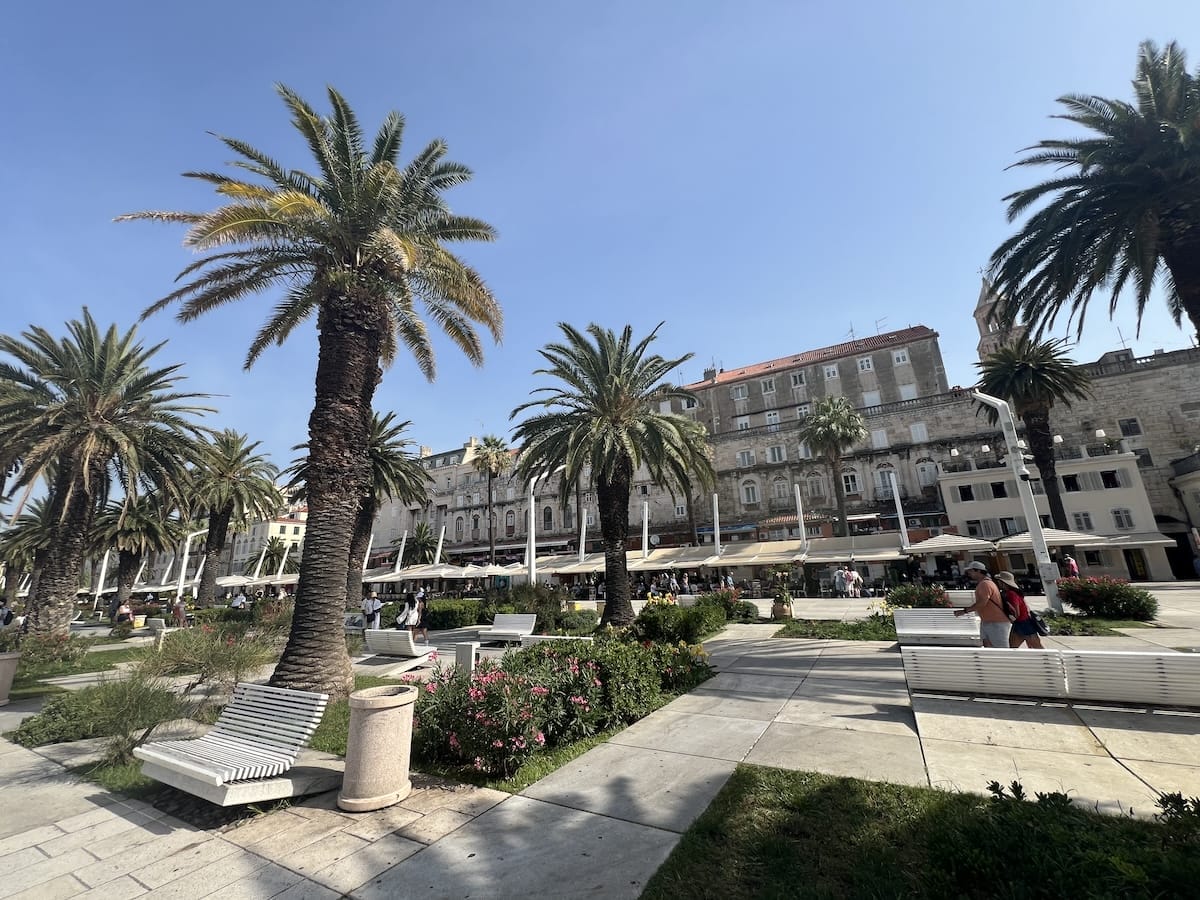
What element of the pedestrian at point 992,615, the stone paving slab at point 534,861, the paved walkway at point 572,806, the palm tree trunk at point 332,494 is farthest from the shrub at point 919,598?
the palm tree trunk at point 332,494

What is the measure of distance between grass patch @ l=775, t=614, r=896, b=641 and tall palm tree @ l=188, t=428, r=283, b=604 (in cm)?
2780

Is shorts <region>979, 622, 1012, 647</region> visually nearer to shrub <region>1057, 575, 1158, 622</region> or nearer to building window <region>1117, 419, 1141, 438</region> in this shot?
shrub <region>1057, 575, 1158, 622</region>

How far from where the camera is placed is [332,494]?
9.35 m

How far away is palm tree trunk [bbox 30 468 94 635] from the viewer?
16203 mm

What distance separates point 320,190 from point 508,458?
118ft

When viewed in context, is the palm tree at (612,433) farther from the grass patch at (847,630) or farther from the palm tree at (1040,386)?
the palm tree at (1040,386)

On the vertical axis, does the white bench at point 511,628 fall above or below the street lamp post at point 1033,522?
below

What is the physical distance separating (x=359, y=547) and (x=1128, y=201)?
26649 mm

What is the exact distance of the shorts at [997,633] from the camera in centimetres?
777

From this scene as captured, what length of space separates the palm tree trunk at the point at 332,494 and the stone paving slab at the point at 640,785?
5209 millimetres

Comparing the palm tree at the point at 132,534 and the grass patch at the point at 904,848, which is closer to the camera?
the grass patch at the point at 904,848

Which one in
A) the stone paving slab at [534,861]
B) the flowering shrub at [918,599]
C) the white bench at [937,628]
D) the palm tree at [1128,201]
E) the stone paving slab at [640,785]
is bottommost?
the stone paving slab at [534,861]

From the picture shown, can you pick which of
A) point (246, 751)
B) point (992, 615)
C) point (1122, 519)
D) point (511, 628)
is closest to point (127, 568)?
point (511, 628)

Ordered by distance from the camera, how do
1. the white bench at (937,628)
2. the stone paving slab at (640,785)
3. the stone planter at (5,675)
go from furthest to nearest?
1. the white bench at (937,628)
2. the stone planter at (5,675)
3. the stone paving slab at (640,785)
